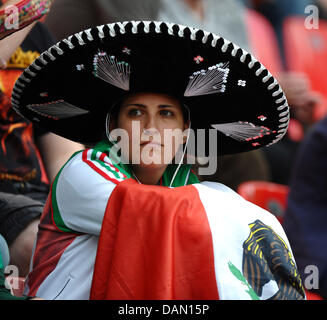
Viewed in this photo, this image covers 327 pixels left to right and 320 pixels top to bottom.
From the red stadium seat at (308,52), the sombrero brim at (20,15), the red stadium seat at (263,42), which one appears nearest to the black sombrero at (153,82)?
the sombrero brim at (20,15)

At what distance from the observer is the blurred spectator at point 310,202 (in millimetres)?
2828

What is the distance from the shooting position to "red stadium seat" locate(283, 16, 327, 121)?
14.9 feet

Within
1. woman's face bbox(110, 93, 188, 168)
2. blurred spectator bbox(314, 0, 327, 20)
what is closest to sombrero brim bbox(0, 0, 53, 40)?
woman's face bbox(110, 93, 188, 168)

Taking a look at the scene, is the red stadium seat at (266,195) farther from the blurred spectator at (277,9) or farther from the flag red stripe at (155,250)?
the blurred spectator at (277,9)

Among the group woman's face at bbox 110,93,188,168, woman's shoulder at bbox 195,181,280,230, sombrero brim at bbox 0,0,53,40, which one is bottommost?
woman's shoulder at bbox 195,181,280,230

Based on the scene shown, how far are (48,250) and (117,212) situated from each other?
11.8 inches

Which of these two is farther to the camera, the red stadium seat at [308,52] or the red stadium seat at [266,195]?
the red stadium seat at [308,52]

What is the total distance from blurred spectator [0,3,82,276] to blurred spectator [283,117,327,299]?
1.16 meters

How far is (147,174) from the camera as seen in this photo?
189cm

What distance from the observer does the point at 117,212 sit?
147 cm

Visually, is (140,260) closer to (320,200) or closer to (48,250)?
(48,250)

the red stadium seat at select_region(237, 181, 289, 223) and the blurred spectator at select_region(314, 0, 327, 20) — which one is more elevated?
the blurred spectator at select_region(314, 0, 327, 20)

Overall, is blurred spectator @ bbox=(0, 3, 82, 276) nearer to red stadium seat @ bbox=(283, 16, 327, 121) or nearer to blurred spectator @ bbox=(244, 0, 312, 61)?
red stadium seat @ bbox=(283, 16, 327, 121)

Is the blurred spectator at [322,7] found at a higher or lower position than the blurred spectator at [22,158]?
higher
